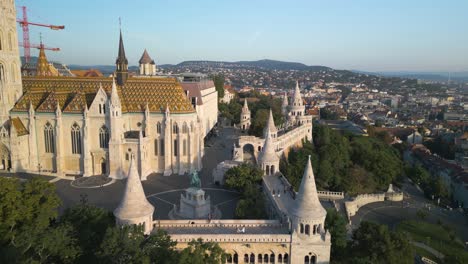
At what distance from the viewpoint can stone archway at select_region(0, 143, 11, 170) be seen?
148 feet

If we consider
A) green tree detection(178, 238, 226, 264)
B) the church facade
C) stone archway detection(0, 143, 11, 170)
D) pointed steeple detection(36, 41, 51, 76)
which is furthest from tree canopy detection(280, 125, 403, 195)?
pointed steeple detection(36, 41, 51, 76)

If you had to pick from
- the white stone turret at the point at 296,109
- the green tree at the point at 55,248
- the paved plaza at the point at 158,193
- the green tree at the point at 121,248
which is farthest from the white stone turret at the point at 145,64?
the green tree at the point at 121,248

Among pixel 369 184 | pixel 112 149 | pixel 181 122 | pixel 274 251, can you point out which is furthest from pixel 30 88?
pixel 369 184

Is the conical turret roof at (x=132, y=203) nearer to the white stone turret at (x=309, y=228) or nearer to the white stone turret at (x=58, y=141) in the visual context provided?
the white stone turret at (x=309, y=228)

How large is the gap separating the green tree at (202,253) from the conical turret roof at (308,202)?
5886 millimetres

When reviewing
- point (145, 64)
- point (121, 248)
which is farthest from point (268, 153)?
point (145, 64)

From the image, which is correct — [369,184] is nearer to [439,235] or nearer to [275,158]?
[439,235]

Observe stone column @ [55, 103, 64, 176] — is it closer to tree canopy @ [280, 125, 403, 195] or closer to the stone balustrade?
tree canopy @ [280, 125, 403, 195]

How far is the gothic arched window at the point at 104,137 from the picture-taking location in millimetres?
46000

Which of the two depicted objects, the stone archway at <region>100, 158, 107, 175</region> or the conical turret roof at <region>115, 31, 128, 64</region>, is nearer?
the stone archway at <region>100, 158, 107, 175</region>

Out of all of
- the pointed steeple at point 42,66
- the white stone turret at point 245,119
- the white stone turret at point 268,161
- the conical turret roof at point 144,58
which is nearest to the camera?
the white stone turret at point 268,161

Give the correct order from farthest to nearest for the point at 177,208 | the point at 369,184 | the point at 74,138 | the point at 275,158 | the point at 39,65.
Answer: the point at 39,65
the point at 369,184
the point at 74,138
the point at 275,158
the point at 177,208

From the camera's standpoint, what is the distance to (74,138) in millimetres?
46656

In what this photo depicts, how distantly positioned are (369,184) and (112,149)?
1409 inches
